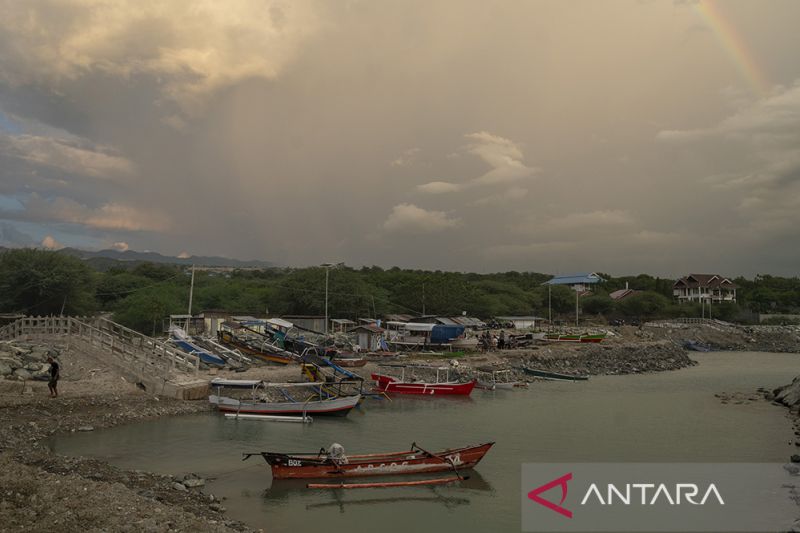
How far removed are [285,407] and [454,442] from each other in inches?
342

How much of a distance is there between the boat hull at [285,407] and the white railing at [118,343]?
4840mm

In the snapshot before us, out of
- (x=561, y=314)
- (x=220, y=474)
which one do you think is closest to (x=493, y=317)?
(x=561, y=314)

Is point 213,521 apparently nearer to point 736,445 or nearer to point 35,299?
point 736,445

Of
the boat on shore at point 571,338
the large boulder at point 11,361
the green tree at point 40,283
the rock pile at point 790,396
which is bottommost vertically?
the rock pile at point 790,396

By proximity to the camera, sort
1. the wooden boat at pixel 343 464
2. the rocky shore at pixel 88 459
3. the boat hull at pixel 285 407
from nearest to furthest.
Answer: the rocky shore at pixel 88 459 → the wooden boat at pixel 343 464 → the boat hull at pixel 285 407

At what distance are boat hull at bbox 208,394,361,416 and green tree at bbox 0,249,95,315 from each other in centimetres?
3859

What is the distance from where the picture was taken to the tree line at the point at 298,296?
58188 mm

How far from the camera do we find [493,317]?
97.4 meters

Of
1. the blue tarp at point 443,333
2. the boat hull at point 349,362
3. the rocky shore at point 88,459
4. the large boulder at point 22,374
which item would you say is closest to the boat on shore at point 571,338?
the rocky shore at point 88,459

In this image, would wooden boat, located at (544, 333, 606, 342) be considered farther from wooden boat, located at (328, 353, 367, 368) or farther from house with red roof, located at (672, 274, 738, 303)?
house with red roof, located at (672, 274, 738, 303)

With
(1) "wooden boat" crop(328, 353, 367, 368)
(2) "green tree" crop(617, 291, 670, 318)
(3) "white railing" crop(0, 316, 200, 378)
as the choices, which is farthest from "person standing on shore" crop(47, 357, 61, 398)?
(2) "green tree" crop(617, 291, 670, 318)

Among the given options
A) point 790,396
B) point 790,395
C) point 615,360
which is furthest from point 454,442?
point 615,360

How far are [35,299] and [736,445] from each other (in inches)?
2417

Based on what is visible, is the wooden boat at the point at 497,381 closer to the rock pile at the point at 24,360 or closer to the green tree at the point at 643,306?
the rock pile at the point at 24,360
